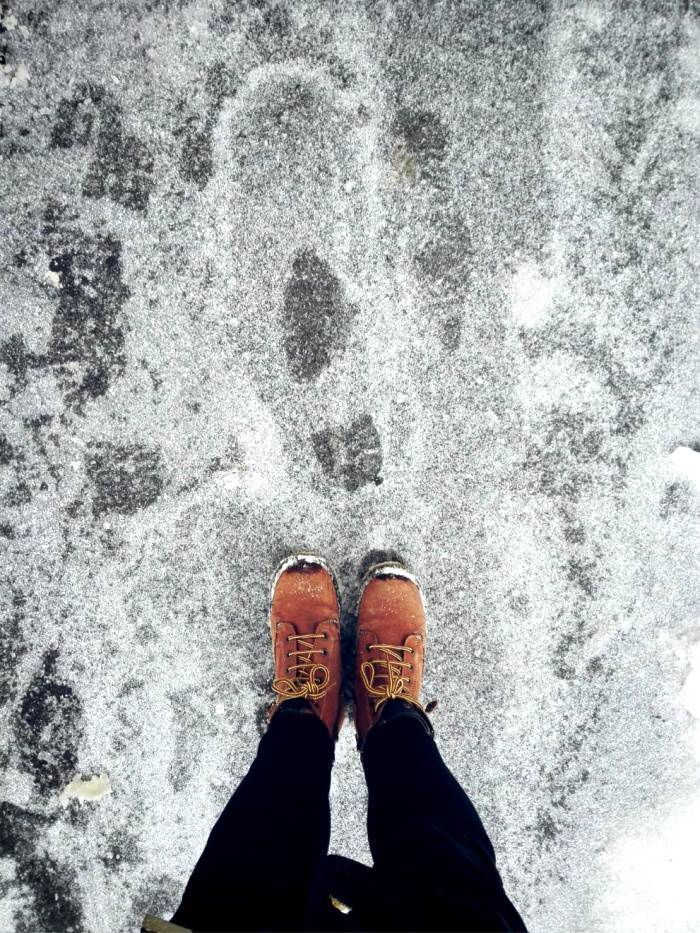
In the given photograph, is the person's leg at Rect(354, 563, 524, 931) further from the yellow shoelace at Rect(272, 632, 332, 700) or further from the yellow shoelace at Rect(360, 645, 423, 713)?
the yellow shoelace at Rect(272, 632, 332, 700)

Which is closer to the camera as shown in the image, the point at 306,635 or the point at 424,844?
the point at 424,844

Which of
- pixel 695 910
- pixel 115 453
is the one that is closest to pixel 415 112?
pixel 115 453

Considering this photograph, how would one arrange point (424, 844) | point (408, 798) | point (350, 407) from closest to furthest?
point (424, 844) < point (408, 798) < point (350, 407)

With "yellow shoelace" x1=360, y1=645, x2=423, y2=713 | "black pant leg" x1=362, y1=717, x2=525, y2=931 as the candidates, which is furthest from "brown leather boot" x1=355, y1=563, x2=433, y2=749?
"black pant leg" x1=362, y1=717, x2=525, y2=931

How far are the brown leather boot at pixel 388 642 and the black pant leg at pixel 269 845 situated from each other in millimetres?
194

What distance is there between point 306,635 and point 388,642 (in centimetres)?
25

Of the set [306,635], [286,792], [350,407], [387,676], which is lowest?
[286,792]

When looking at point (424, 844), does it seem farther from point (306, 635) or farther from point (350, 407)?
point (350, 407)

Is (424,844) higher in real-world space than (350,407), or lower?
lower

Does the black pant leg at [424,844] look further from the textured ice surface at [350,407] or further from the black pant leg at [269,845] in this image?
the textured ice surface at [350,407]

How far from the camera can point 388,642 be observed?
1.55 m

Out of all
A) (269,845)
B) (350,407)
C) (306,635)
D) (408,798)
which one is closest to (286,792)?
(269,845)

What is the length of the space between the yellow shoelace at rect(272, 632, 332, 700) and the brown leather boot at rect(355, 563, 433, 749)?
0.38 feet

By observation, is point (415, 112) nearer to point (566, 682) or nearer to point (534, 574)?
point (534, 574)
